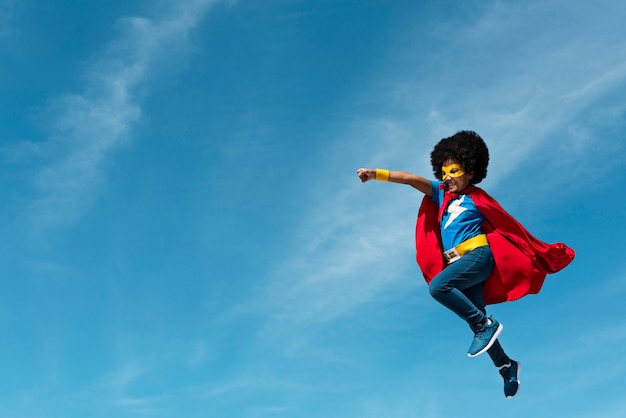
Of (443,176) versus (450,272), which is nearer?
(450,272)

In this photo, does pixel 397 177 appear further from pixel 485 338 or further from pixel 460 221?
pixel 485 338

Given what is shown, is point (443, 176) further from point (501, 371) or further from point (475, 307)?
point (501, 371)

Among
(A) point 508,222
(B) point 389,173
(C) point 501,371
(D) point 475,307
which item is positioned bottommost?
(C) point 501,371

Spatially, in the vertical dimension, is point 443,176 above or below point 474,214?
above

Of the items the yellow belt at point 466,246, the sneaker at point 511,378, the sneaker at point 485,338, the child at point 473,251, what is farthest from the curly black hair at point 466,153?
the sneaker at point 511,378

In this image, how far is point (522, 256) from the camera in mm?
7805

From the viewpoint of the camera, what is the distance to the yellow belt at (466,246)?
7.82 metres

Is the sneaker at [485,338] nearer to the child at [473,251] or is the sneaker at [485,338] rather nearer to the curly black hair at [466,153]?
the child at [473,251]

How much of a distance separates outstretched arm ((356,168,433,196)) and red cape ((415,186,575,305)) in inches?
21.5

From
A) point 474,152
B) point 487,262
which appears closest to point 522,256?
point 487,262

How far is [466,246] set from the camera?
7.83 meters

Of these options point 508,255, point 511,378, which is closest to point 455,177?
point 508,255

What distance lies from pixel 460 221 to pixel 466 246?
1.03 ft

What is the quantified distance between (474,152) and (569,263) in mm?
1792
